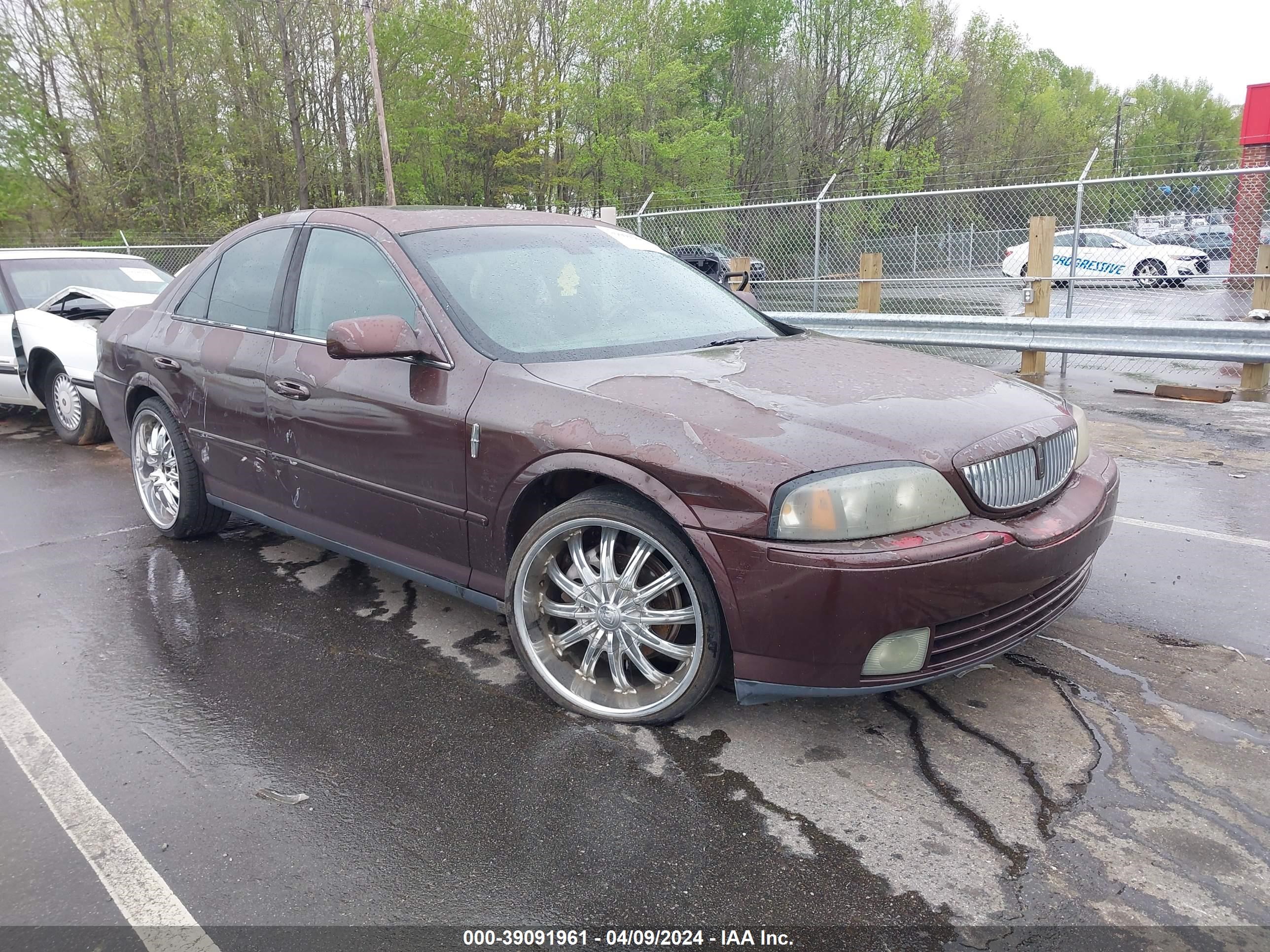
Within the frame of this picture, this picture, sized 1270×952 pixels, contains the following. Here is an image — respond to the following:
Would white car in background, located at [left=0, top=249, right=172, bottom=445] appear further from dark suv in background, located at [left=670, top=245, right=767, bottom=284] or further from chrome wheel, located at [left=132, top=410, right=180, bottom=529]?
dark suv in background, located at [left=670, top=245, right=767, bottom=284]

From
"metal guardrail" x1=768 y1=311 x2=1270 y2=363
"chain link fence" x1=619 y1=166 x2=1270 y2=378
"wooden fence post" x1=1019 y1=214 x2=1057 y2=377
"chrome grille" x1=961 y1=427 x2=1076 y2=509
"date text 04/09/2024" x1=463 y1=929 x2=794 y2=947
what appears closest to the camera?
"date text 04/09/2024" x1=463 y1=929 x2=794 y2=947

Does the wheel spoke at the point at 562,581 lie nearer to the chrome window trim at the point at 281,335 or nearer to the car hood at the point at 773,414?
the car hood at the point at 773,414

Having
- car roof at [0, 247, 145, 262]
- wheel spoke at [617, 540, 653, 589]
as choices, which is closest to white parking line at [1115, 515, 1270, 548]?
wheel spoke at [617, 540, 653, 589]

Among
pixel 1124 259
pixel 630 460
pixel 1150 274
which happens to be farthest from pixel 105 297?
pixel 1124 259

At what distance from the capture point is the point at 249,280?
426 cm

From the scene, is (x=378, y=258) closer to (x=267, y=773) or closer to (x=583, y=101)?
(x=267, y=773)

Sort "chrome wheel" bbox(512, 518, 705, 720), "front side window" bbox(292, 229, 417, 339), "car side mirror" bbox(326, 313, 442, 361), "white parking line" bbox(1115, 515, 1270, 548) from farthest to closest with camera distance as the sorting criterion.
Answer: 1. "white parking line" bbox(1115, 515, 1270, 548)
2. "front side window" bbox(292, 229, 417, 339)
3. "car side mirror" bbox(326, 313, 442, 361)
4. "chrome wheel" bbox(512, 518, 705, 720)

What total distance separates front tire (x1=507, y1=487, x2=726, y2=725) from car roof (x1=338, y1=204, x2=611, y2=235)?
4.90 feet

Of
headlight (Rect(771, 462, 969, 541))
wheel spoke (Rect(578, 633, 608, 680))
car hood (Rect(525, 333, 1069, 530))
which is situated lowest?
wheel spoke (Rect(578, 633, 608, 680))

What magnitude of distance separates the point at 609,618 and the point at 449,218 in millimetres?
1918

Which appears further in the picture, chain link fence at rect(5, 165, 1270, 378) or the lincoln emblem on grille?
chain link fence at rect(5, 165, 1270, 378)

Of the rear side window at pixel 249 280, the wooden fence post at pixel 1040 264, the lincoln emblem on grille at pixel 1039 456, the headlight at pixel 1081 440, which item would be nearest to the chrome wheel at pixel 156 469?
the rear side window at pixel 249 280

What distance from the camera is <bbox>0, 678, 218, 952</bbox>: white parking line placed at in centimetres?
209

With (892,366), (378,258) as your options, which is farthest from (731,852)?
(378,258)
